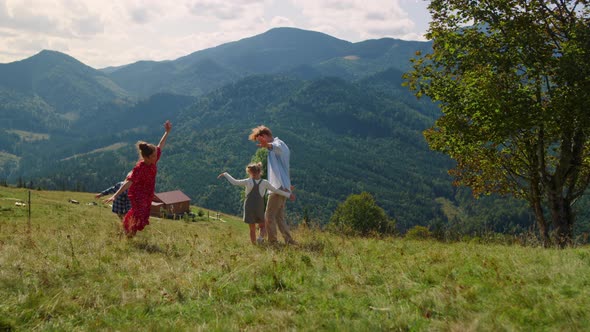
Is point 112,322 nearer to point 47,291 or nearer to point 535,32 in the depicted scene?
point 47,291

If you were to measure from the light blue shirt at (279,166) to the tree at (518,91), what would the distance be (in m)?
6.47

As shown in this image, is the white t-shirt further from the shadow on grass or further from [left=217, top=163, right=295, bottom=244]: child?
the shadow on grass

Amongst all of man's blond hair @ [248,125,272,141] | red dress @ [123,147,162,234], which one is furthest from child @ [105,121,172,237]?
man's blond hair @ [248,125,272,141]

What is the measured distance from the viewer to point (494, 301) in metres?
5.44

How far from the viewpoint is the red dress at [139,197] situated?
10.4m

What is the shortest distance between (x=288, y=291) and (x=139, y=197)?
18.4 ft

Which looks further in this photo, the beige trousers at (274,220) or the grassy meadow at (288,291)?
the beige trousers at (274,220)

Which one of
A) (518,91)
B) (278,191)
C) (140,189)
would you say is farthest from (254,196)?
(518,91)

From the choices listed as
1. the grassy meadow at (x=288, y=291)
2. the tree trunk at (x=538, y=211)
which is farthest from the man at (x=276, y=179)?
the tree trunk at (x=538, y=211)

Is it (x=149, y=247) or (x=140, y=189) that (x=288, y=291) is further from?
(x=140, y=189)

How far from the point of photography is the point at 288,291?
251 inches

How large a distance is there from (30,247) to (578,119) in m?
14.1

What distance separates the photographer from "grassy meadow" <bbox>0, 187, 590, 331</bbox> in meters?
5.11

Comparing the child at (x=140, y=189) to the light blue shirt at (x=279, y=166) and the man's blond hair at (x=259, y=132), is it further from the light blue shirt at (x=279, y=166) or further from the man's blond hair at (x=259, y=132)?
the light blue shirt at (x=279, y=166)
